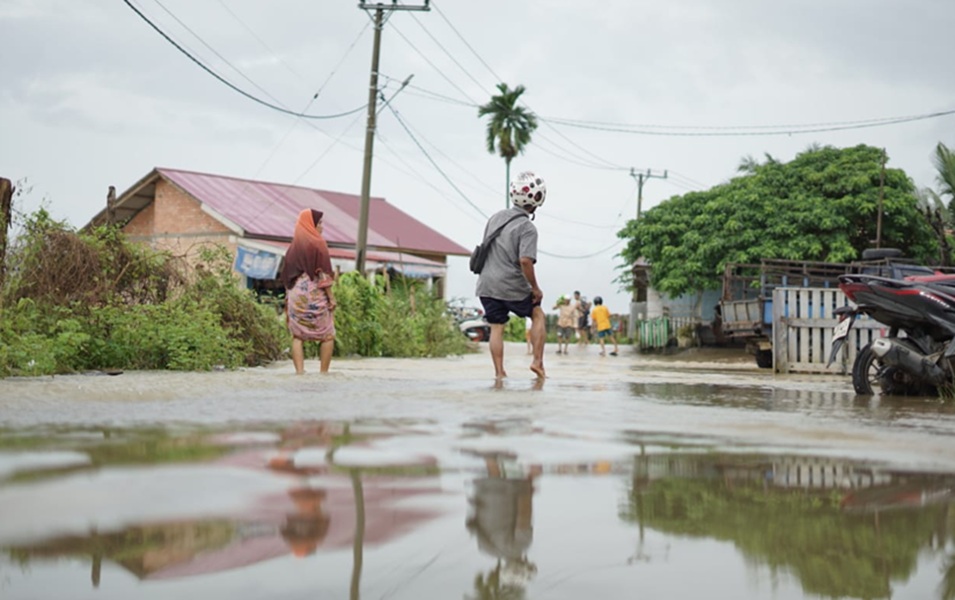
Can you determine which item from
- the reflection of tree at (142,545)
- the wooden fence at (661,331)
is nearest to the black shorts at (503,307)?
the reflection of tree at (142,545)

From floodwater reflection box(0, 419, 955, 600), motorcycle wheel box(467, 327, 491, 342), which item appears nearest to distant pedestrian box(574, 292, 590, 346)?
motorcycle wheel box(467, 327, 491, 342)

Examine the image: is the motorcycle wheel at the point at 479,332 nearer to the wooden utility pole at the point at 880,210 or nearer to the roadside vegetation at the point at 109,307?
the wooden utility pole at the point at 880,210

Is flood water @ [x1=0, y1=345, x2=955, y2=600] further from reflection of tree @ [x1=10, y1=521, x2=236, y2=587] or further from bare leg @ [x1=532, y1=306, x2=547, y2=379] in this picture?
bare leg @ [x1=532, y1=306, x2=547, y2=379]

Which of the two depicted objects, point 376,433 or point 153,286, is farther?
point 153,286

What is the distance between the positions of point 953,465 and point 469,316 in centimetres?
4511

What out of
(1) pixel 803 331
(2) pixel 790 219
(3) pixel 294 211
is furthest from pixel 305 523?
(3) pixel 294 211

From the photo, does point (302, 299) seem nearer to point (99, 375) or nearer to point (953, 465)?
point (99, 375)

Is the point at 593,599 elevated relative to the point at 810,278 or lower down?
lower down

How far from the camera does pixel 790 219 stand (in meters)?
37.9

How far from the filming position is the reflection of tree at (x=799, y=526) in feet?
8.99

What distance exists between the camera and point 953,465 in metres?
4.61

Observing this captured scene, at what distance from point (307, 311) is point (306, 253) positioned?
61cm

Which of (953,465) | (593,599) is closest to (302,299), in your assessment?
(953,465)

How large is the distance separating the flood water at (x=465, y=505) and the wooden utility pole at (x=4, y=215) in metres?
5.13
